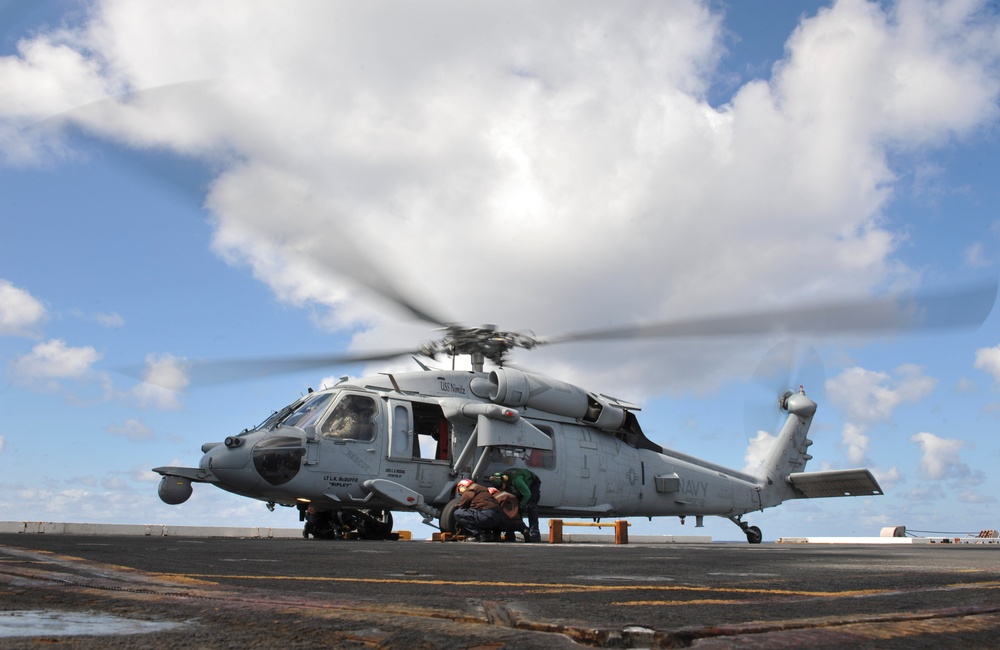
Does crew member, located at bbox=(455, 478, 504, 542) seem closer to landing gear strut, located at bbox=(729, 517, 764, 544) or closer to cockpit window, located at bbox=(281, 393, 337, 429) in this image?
cockpit window, located at bbox=(281, 393, 337, 429)

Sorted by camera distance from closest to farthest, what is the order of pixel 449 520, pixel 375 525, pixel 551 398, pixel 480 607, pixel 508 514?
pixel 480 607 → pixel 508 514 → pixel 449 520 → pixel 375 525 → pixel 551 398

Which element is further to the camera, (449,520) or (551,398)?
(551,398)

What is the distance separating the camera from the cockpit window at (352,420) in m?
14.1

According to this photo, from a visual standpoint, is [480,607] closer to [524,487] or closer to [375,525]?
[524,487]

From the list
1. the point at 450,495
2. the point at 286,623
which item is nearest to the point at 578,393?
the point at 450,495

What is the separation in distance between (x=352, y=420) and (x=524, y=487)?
3.30 m

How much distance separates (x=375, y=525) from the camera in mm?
15359

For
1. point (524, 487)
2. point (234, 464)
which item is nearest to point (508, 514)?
point (524, 487)

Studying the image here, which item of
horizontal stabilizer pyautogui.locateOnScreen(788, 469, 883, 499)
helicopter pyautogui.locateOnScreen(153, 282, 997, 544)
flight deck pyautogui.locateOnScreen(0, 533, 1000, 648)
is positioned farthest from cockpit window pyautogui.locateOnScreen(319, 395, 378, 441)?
horizontal stabilizer pyautogui.locateOnScreen(788, 469, 883, 499)

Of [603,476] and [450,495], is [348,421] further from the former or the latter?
[603,476]

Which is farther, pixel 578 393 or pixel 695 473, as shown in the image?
pixel 695 473

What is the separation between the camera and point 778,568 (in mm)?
4957

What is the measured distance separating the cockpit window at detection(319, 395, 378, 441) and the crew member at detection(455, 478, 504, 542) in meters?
2.55

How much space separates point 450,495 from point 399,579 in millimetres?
11261
